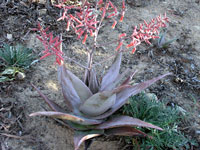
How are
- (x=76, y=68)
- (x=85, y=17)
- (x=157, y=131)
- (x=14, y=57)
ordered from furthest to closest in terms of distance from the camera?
(x=76, y=68) → (x=14, y=57) → (x=157, y=131) → (x=85, y=17)

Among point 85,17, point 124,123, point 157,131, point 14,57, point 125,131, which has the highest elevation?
point 85,17

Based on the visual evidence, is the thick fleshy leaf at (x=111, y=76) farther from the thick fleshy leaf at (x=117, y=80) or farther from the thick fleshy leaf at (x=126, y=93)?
the thick fleshy leaf at (x=126, y=93)

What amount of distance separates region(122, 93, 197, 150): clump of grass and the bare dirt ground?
21cm

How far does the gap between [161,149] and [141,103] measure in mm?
476

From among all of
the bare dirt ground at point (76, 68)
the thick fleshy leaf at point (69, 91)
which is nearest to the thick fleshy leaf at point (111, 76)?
the thick fleshy leaf at point (69, 91)

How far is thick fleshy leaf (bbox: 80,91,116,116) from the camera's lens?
188 cm

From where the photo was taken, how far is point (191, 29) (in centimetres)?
402

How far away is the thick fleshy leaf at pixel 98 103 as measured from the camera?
1.88 metres

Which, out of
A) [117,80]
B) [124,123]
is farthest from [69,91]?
[124,123]

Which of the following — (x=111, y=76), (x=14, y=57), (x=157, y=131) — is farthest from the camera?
(x=14, y=57)

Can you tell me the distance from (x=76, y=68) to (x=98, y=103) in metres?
1.19

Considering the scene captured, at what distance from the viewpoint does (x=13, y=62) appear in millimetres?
2834

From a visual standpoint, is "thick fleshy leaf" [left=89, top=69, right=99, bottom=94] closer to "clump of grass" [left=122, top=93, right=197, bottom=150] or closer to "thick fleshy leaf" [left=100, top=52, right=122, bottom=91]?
"thick fleshy leaf" [left=100, top=52, right=122, bottom=91]

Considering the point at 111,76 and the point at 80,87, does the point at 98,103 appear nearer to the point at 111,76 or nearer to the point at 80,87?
the point at 80,87
